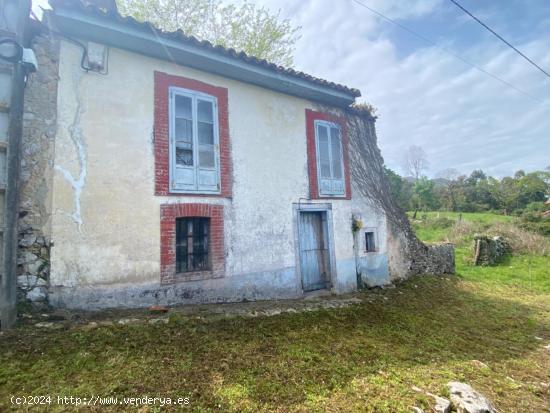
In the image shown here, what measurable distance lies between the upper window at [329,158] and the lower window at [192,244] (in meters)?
3.59

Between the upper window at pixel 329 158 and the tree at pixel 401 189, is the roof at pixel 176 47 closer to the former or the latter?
the upper window at pixel 329 158

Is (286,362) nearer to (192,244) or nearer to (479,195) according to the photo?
(192,244)

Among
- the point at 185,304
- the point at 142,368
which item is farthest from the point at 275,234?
the point at 142,368

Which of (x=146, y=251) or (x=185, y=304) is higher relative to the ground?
(x=146, y=251)

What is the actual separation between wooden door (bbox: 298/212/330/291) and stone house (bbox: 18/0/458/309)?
1.5 inches

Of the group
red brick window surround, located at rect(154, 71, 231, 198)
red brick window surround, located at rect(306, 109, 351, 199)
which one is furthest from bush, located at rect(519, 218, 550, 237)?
red brick window surround, located at rect(154, 71, 231, 198)

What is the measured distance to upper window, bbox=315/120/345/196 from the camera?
29.0ft

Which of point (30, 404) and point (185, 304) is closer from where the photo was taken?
point (30, 404)

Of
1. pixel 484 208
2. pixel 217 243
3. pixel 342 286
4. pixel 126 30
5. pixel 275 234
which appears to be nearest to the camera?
pixel 126 30

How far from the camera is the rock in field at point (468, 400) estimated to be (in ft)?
11.2

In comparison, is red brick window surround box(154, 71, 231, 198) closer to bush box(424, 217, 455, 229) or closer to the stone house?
the stone house

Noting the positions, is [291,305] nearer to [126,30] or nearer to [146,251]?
[146,251]

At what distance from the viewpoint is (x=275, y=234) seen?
769 cm

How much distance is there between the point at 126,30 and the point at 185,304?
16.9ft
